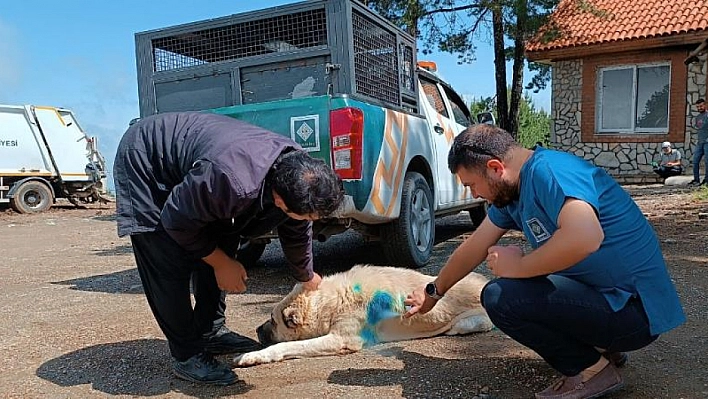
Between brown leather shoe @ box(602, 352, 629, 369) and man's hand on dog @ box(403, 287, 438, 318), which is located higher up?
man's hand on dog @ box(403, 287, 438, 318)

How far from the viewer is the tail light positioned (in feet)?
14.3

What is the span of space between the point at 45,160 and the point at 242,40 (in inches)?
469

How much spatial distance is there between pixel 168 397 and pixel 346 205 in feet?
6.45

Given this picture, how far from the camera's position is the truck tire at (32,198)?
14.3 metres

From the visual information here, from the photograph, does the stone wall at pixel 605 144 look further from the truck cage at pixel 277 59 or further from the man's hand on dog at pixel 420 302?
the man's hand on dog at pixel 420 302

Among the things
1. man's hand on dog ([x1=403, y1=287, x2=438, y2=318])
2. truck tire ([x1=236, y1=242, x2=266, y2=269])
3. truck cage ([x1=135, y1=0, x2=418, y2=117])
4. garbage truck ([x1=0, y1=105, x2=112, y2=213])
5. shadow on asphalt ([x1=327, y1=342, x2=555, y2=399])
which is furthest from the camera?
garbage truck ([x1=0, y1=105, x2=112, y2=213])

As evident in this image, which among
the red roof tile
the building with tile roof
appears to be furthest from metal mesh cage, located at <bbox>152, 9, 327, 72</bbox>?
the red roof tile

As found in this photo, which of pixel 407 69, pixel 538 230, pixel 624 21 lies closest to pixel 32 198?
pixel 407 69

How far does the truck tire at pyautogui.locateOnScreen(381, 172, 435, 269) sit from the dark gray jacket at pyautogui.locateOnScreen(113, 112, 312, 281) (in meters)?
1.98

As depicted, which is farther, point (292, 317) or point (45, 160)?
point (45, 160)

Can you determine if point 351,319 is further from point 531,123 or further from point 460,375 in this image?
point 531,123

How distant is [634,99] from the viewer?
15.0 metres

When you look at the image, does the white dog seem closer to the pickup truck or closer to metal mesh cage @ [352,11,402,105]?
the pickup truck

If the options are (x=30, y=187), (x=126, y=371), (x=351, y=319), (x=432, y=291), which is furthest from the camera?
(x=30, y=187)
